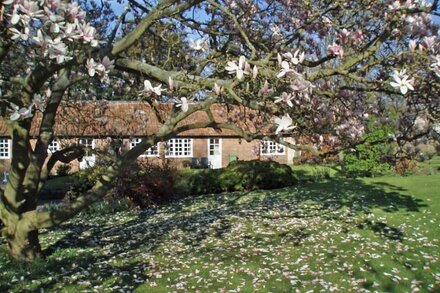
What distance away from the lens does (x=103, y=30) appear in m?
9.97

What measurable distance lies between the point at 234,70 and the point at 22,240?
17.3 feet

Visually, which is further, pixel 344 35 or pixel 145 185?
pixel 145 185

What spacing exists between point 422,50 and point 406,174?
65.8 feet

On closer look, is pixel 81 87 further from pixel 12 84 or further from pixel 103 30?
pixel 12 84

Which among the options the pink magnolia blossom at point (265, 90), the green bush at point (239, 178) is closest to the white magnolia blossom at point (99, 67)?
the pink magnolia blossom at point (265, 90)

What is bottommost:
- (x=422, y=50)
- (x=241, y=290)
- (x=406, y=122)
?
(x=241, y=290)

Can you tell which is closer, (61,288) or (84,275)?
(61,288)

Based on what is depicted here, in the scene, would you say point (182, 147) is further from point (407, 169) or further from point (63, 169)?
point (407, 169)

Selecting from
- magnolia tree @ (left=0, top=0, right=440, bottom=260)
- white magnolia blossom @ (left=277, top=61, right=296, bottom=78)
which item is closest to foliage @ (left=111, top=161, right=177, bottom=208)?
magnolia tree @ (left=0, top=0, right=440, bottom=260)

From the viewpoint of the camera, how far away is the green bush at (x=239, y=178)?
19438 millimetres

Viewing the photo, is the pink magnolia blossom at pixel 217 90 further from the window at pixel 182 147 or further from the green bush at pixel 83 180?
the window at pixel 182 147

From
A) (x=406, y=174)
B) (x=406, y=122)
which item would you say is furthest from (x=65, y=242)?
(x=406, y=174)

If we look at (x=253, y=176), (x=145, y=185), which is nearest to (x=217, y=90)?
(x=145, y=185)

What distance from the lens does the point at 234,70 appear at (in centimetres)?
424
